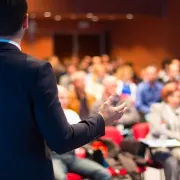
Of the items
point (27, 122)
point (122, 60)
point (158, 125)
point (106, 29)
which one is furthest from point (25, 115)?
point (106, 29)

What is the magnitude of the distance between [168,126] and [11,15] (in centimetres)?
429

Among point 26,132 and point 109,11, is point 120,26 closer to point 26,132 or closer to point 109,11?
point 109,11

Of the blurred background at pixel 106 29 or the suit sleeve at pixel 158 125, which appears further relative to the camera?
the blurred background at pixel 106 29

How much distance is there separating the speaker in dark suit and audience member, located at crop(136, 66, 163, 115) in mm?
6656

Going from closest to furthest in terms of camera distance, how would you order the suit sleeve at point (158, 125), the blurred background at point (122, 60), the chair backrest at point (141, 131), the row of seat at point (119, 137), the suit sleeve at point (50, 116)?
the suit sleeve at point (50, 116) → the row of seat at point (119, 137) → the suit sleeve at point (158, 125) → the blurred background at point (122, 60) → the chair backrest at point (141, 131)

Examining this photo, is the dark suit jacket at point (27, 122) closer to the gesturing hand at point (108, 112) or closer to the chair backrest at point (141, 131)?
the gesturing hand at point (108, 112)

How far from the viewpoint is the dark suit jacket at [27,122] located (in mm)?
1559

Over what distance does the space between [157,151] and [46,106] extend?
3.90 metres

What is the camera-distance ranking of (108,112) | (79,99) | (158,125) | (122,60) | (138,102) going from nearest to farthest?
(108,112) → (158,125) → (79,99) → (138,102) → (122,60)

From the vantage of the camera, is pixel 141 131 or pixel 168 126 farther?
pixel 141 131

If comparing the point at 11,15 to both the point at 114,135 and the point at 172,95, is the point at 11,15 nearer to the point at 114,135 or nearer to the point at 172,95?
the point at 114,135

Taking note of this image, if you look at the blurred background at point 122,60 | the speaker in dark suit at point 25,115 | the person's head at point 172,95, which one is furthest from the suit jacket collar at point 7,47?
the person's head at point 172,95

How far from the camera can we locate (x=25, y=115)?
158 cm

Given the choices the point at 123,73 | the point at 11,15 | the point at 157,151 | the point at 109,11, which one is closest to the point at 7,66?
the point at 11,15
